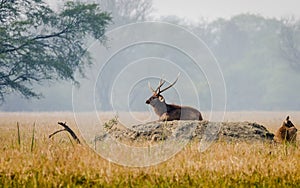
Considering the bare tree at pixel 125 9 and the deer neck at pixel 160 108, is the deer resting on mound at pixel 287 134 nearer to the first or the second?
the deer neck at pixel 160 108

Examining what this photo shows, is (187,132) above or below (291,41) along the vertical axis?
below

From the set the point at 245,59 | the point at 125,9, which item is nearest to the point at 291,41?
the point at 245,59

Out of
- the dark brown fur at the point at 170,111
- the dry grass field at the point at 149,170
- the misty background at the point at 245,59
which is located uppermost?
the misty background at the point at 245,59

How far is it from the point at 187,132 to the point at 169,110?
165 cm

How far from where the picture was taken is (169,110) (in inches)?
537

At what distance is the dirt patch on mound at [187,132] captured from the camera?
12016mm

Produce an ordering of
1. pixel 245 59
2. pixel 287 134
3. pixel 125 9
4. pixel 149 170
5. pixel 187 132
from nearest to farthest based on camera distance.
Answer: pixel 149 170 → pixel 187 132 → pixel 287 134 → pixel 125 9 → pixel 245 59

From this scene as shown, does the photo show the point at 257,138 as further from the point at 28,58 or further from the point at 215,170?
the point at 28,58

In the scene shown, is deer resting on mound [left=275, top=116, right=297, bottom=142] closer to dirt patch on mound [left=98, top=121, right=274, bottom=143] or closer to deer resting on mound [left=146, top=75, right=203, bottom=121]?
dirt patch on mound [left=98, top=121, right=274, bottom=143]

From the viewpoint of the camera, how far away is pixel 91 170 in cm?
802

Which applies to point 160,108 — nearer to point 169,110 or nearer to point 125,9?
point 169,110

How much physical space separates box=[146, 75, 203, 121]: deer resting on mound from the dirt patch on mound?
0.81m

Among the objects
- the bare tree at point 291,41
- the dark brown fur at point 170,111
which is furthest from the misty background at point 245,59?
the dark brown fur at point 170,111

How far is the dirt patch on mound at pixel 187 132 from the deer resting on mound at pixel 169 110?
31.9 inches
